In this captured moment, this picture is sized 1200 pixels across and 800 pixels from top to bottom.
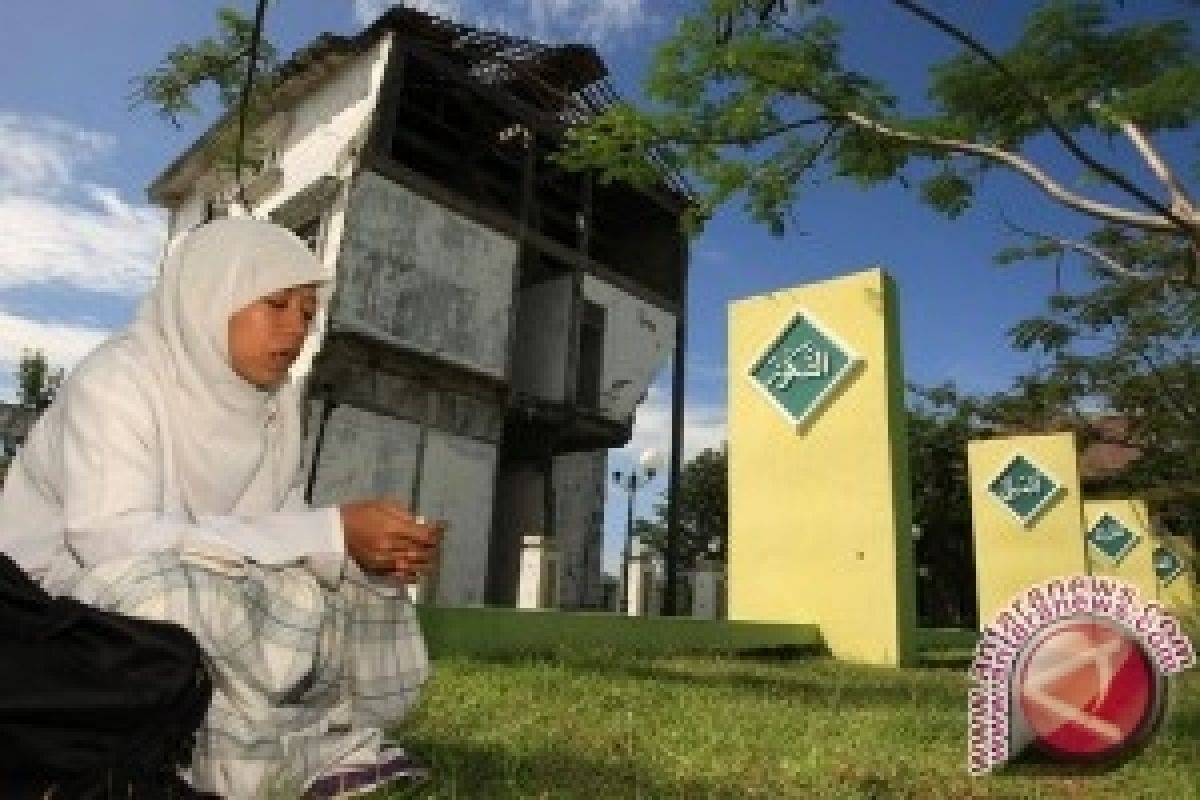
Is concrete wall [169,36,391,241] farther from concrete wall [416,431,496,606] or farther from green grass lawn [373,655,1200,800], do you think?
green grass lawn [373,655,1200,800]

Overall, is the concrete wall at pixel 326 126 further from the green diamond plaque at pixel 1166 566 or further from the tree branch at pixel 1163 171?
the green diamond plaque at pixel 1166 566

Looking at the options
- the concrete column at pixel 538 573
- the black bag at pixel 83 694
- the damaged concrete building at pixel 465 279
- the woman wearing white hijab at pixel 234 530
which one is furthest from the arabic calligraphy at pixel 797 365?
the black bag at pixel 83 694

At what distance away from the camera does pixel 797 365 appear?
9.47 meters

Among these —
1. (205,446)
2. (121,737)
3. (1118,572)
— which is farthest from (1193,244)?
(1118,572)

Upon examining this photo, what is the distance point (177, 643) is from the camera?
1.74 metres

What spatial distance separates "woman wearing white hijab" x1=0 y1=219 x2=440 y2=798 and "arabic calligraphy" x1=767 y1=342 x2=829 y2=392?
7.34 m

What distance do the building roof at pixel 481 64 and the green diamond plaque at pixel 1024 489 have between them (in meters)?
8.13

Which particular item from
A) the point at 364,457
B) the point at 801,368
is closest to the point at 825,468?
the point at 801,368

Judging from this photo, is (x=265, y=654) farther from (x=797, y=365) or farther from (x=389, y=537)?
(x=797, y=365)

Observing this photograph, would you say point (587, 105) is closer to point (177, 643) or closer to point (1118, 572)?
point (1118, 572)

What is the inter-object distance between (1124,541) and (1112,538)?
0.67 feet

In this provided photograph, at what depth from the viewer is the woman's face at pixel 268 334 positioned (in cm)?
222

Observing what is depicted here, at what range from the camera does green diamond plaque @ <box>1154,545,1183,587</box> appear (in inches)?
767

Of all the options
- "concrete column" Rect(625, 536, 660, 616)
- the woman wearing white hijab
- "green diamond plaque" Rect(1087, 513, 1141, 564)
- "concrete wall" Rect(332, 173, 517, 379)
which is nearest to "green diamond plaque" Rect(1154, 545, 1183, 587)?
"green diamond plaque" Rect(1087, 513, 1141, 564)
